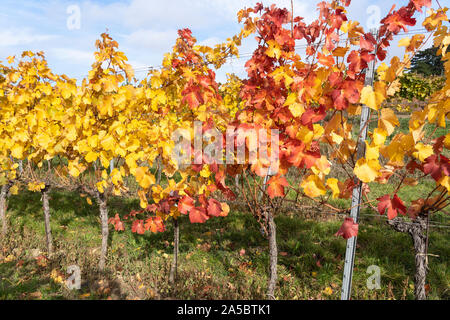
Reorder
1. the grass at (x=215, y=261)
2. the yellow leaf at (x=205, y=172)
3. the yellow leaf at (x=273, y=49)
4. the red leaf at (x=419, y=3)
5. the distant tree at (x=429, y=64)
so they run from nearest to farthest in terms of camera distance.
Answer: the red leaf at (x=419, y=3) < the yellow leaf at (x=273, y=49) < the yellow leaf at (x=205, y=172) < the grass at (x=215, y=261) < the distant tree at (x=429, y=64)

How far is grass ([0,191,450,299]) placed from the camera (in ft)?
8.66

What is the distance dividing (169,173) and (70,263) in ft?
6.42

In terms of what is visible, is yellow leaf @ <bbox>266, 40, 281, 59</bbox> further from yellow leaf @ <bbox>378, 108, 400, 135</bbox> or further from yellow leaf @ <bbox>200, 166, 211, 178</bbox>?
yellow leaf @ <bbox>200, 166, 211, 178</bbox>

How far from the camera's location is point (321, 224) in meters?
3.94

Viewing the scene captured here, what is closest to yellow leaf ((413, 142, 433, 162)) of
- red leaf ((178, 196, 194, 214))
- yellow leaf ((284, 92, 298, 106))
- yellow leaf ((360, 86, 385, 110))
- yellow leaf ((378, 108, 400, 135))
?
yellow leaf ((378, 108, 400, 135))

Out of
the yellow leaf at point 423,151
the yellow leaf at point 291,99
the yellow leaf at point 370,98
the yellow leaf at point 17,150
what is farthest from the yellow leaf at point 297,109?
the yellow leaf at point 17,150

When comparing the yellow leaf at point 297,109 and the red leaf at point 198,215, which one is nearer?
the yellow leaf at point 297,109

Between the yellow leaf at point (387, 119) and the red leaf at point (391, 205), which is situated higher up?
the yellow leaf at point (387, 119)

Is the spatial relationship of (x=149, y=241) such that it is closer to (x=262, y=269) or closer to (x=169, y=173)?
(x=262, y=269)

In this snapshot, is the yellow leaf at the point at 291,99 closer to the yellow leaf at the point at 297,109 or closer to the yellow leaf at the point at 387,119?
the yellow leaf at the point at 297,109

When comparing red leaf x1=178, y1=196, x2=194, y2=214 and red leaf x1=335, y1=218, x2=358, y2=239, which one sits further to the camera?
red leaf x1=178, y1=196, x2=194, y2=214

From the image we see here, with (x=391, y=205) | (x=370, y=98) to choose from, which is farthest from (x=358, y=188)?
(x=370, y=98)

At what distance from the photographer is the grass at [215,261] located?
8.66ft

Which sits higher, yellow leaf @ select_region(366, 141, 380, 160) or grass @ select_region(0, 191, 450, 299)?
yellow leaf @ select_region(366, 141, 380, 160)
